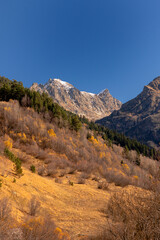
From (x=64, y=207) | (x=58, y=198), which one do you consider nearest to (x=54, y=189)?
(x=58, y=198)

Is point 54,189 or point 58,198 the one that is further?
point 54,189

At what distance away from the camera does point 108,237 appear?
2996 millimetres

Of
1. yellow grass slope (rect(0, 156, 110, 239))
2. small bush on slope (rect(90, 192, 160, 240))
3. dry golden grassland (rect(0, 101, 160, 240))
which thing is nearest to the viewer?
small bush on slope (rect(90, 192, 160, 240))

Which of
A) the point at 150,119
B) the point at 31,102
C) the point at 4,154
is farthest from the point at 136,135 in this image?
the point at 4,154

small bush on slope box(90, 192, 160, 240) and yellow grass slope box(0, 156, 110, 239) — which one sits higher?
small bush on slope box(90, 192, 160, 240)

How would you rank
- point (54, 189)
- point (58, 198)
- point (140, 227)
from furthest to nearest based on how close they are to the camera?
point (54, 189), point (58, 198), point (140, 227)

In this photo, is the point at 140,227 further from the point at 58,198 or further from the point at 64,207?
the point at 58,198

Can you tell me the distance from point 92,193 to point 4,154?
256 inches

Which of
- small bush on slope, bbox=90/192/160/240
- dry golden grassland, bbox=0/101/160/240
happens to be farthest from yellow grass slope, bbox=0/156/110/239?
small bush on slope, bbox=90/192/160/240

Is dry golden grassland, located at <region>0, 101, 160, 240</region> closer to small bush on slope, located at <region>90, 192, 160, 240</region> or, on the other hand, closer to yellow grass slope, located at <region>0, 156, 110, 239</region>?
yellow grass slope, located at <region>0, 156, 110, 239</region>

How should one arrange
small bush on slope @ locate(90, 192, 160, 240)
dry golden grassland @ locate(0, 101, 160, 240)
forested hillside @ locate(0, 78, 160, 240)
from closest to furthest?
small bush on slope @ locate(90, 192, 160, 240)
forested hillside @ locate(0, 78, 160, 240)
dry golden grassland @ locate(0, 101, 160, 240)

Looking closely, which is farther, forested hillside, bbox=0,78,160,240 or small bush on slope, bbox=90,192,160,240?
forested hillside, bbox=0,78,160,240

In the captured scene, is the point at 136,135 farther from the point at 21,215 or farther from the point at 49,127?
the point at 21,215

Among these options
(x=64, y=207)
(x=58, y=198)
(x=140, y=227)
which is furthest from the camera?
(x=58, y=198)
